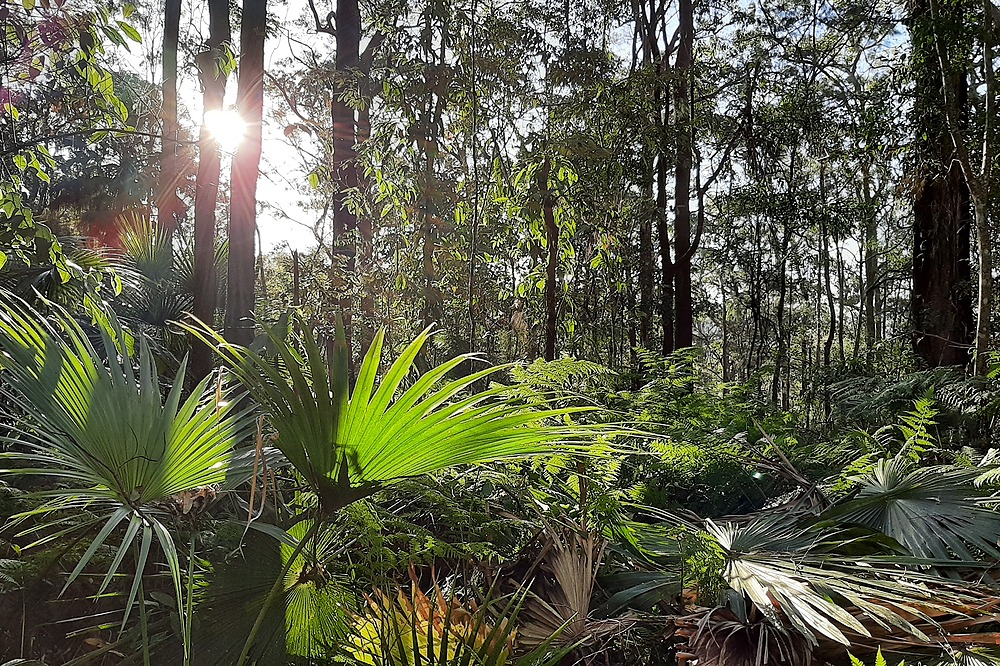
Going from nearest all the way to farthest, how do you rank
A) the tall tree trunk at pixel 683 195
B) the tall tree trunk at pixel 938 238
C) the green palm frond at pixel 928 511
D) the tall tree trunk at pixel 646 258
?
the green palm frond at pixel 928 511 → the tall tree trunk at pixel 938 238 → the tall tree trunk at pixel 683 195 → the tall tree trunk at pixel 646 258

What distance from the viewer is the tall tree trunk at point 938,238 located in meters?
6.37

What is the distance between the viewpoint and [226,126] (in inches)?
179

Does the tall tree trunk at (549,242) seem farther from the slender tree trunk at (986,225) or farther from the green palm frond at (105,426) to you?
the green palm frond at (105,426)

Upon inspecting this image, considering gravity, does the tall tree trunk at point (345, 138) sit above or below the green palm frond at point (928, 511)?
above

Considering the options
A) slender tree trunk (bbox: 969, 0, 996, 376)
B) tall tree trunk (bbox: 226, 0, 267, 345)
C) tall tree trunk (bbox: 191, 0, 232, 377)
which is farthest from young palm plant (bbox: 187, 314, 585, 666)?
slender tree trunk (bbox: 969, 0, 996, 376)

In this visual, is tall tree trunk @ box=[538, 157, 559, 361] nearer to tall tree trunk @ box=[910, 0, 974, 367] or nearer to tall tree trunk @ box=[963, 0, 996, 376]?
tall tree trunk @ box=[963, 0, 996, 376]

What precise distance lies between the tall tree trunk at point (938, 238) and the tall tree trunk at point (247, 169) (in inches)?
219

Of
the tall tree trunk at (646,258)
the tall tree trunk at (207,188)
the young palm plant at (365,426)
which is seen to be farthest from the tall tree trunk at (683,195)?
the young palm plant at (365,426)

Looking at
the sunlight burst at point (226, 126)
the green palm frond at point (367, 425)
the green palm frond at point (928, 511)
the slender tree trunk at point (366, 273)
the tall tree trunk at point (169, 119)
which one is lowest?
the green palm frond at point (928, 511)

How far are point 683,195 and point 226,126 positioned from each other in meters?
5.87

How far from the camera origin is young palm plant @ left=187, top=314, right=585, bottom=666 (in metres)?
1.29

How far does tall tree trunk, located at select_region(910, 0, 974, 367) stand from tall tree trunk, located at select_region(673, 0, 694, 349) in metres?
2.39

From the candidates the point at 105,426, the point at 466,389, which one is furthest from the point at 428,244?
the point at 105,426

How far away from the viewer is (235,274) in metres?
4.38
